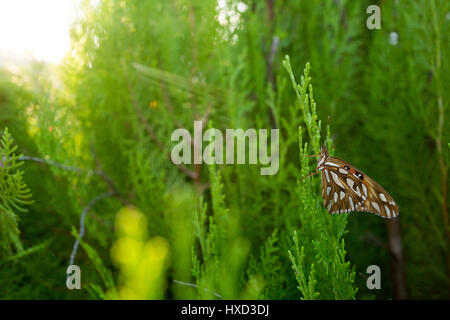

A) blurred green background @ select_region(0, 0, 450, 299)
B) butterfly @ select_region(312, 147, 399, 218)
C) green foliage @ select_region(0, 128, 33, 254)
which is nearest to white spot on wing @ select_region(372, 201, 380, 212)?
butterfly @ select_region(312, 147, 399, 218)

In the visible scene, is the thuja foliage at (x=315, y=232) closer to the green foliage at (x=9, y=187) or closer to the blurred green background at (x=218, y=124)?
the blurred green background at (x=218, y=124)

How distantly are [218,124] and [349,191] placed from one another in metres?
0.53

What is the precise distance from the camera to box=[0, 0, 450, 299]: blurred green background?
1060mm

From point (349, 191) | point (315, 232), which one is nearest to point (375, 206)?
point (349, 191)

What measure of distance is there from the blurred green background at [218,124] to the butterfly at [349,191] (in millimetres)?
184

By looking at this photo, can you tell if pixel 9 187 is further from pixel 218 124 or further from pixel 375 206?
pixel 375 206

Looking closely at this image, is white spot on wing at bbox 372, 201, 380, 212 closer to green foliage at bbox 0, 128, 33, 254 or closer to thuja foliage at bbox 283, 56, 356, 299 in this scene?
thuja foliage at bbox 283, 56, 356, 299

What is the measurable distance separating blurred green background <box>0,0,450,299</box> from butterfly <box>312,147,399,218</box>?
0.18 metres

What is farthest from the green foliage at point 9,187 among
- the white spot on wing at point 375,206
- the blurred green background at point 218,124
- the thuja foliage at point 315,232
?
the white spot on wing at point 375,206

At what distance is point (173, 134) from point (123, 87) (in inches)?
9.9

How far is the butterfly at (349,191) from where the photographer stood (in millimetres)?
741

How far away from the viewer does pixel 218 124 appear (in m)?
1.21
